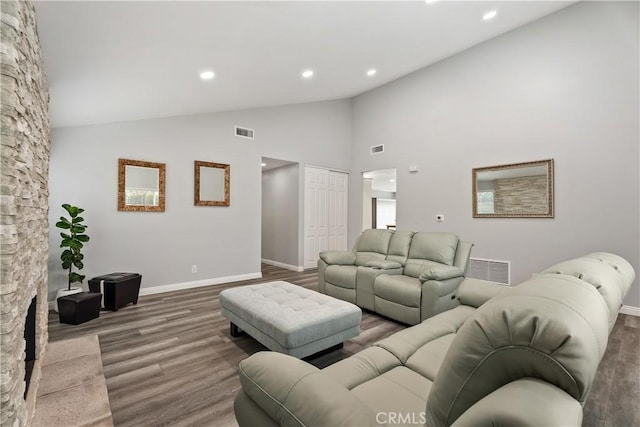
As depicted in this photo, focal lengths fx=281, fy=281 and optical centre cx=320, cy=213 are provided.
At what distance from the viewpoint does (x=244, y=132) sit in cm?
500

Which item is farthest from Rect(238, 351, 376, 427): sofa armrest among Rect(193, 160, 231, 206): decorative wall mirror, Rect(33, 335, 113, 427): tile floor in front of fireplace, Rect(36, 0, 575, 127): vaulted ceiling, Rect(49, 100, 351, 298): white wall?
Rect(193, 160, 231, 206): decorative wall mirror

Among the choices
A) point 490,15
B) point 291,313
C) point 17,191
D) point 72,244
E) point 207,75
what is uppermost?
point 490,15

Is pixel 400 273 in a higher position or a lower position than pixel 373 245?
lower

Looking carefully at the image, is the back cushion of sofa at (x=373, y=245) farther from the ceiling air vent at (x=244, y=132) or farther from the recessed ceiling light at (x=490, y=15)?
the recessed ceiling light at (x=490, y=15)

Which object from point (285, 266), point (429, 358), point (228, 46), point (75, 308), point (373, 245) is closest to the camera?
point (429, 358)

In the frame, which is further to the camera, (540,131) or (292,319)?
(540,131)

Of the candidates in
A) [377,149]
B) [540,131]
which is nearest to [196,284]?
[377,149]

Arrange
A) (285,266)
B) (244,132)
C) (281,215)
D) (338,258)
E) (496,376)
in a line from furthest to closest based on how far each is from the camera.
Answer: (281,215), (285,266), (244,132), (338,258), (496,376)

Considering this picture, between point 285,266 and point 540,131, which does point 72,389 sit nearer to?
point 285,266

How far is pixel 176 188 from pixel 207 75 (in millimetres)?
1953

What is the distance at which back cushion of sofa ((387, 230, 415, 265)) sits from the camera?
3650mm

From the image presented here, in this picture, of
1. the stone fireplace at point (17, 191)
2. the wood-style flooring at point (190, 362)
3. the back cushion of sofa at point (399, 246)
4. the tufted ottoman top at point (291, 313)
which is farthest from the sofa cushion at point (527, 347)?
the back cushion of sofa at point (399, 246)

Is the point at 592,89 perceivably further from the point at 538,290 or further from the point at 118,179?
the point at 118,179

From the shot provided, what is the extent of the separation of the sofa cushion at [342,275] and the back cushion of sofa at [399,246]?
55 cm
